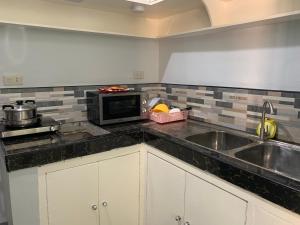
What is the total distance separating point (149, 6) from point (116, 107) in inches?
31.8

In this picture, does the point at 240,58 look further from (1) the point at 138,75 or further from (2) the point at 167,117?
(1) the point at 138,75

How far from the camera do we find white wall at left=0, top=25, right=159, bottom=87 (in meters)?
1.75

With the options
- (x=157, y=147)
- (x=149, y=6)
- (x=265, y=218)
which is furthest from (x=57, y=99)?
(x=265, y=218)

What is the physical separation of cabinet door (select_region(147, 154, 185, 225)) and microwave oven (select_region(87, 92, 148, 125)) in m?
0.40

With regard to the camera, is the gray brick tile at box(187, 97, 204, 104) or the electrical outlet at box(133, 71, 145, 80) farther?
the electrical outlet at box(133, 71, 145, 80)

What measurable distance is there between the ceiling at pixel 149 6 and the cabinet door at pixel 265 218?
1.43 meters

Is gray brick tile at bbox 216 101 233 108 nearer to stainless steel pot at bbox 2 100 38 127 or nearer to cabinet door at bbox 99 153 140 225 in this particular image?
cabinet door at bbox 99 153 140 225

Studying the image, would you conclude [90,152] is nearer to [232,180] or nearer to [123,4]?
[232,180]

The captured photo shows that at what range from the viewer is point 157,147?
5.46 ft

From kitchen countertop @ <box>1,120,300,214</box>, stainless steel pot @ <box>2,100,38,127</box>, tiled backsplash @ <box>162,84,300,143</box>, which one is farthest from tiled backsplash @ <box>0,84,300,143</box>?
stainless steel pot @ <box>2,100,38,127</box>

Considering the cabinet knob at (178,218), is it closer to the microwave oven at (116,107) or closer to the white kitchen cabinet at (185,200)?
the white kitchen cabinet at (185,200)

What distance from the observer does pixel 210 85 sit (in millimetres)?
1995

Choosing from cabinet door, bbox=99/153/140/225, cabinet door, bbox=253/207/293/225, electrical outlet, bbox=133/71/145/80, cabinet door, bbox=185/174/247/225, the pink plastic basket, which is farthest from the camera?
electrical outlet, bbox=133/71/145/80

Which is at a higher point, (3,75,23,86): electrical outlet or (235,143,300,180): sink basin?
(3,75,23,86): electrical outlet
